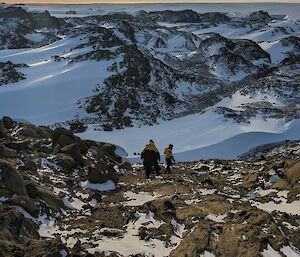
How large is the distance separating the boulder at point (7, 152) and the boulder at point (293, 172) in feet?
28.3

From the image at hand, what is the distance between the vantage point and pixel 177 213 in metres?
10.5

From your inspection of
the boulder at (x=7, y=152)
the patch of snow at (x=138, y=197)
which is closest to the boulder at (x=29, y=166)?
the boulder at (x=7, y=152)

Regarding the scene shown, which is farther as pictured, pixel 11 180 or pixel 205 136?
pixel 205 136

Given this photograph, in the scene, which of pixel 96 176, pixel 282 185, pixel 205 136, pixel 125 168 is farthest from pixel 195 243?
pixel 205 136

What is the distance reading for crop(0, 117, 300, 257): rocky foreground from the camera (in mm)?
8141

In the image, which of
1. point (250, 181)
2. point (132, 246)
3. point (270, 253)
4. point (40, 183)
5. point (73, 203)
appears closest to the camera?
point (270, 253)

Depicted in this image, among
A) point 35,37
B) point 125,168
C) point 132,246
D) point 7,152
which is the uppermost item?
point 7,152

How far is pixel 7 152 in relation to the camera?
45.8 feet

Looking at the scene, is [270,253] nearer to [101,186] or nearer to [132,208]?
[132,208]

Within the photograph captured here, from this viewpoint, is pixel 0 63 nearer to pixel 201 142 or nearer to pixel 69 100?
pixel 69 100

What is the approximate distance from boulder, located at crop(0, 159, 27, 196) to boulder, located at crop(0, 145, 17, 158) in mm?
2609

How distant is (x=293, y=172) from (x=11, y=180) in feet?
26.0

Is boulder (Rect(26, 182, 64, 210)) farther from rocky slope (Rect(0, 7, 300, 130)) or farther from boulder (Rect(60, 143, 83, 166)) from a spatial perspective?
rocky slope (Rect(0, 7, 300, 130))

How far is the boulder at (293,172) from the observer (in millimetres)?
12345
